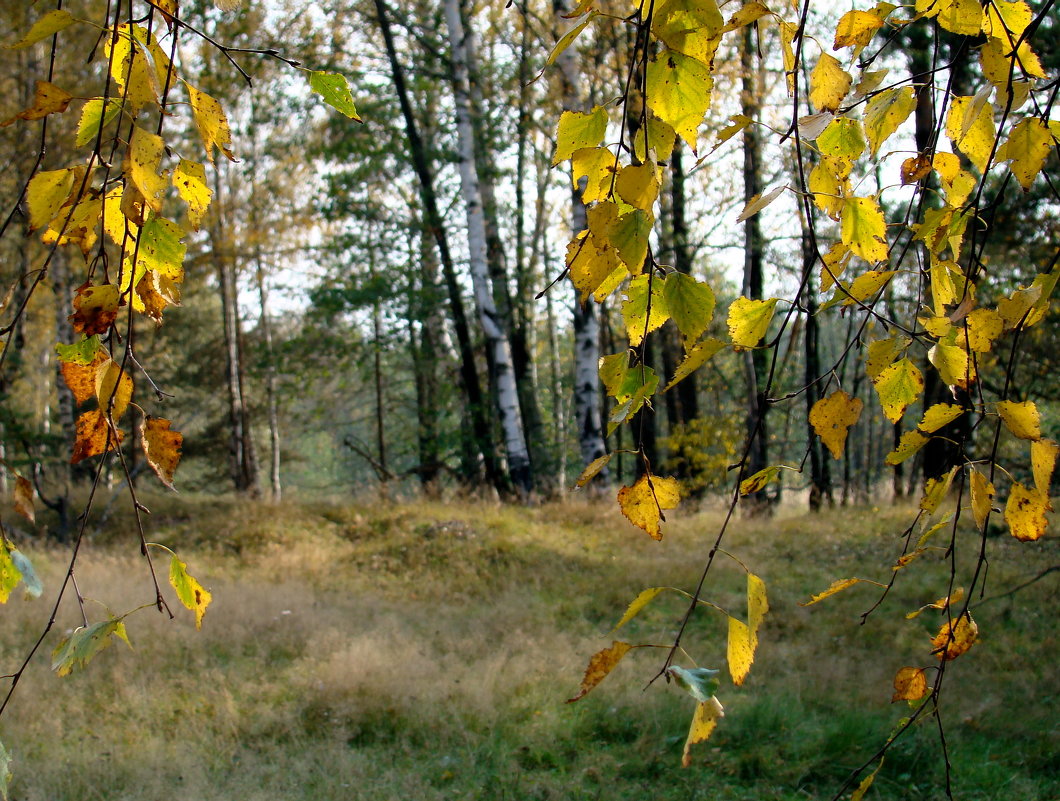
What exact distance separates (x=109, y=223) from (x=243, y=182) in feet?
50.6

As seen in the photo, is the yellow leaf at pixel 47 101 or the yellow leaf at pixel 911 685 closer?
the yellow leaf at pixel 47 101

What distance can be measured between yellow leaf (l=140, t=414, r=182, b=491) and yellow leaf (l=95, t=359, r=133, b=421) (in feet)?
0.08

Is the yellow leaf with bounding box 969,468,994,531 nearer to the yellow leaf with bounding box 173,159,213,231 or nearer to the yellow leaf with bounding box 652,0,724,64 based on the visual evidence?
the yellow leaf with bounding box 652,0,724,64

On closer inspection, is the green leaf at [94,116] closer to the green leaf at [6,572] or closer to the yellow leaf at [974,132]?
the green leaf at [6,572]

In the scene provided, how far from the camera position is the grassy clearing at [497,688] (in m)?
3.44

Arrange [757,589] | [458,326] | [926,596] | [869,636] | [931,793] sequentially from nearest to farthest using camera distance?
[757,589] → [931,793] → [869,636] → [926,596] → [458,326]

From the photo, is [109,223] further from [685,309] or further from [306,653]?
[306,653]

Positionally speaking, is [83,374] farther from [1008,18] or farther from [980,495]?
[1008,18]

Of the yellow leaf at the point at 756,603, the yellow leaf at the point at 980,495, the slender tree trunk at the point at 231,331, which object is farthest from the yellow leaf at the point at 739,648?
the slender tree trunk at the point at 231,331

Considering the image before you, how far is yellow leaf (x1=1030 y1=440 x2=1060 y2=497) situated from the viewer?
76 centimetres

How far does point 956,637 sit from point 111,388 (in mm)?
918

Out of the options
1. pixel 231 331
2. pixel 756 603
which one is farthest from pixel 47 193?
pixel 231 331

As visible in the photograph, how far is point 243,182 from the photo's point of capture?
49.0 ft

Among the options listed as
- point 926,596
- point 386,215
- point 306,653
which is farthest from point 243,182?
point 926,596
